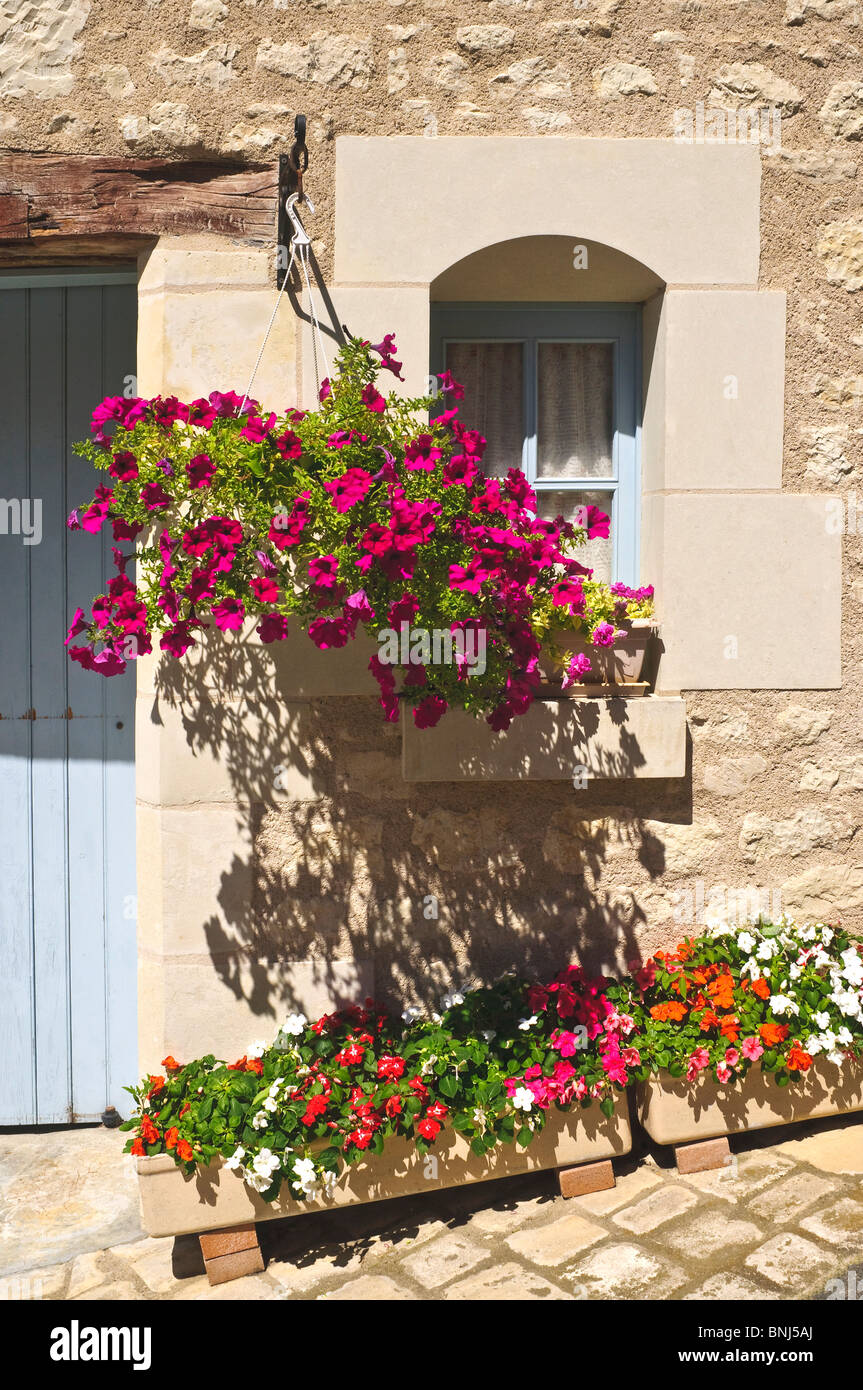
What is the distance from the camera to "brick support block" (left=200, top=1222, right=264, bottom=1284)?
301 centimetres

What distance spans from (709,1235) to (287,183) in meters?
3.18

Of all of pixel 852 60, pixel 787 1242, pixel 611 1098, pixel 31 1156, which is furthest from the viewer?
pixel 31 1156

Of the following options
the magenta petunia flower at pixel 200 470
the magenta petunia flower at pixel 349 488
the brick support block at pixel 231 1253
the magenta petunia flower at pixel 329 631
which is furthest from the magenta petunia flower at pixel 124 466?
the brick support block at pixel 231 1253

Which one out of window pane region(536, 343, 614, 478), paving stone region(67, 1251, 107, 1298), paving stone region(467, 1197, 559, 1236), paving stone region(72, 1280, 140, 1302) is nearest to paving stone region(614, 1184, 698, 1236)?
paving stone region(467, 1197, 559, 1236)

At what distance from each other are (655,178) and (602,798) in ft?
6.23

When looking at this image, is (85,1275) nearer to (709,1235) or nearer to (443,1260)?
(443,1260)

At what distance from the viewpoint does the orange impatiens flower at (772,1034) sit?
3.29m

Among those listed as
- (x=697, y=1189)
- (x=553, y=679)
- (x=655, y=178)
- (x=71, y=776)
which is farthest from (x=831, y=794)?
(x=71, y=776)

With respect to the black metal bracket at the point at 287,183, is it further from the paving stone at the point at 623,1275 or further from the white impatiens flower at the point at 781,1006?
the paving stone at the point at 623,1275

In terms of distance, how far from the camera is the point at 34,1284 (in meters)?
3.04

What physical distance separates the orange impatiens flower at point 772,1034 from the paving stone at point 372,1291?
1217 millimetres

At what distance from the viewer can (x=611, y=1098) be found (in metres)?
3.25

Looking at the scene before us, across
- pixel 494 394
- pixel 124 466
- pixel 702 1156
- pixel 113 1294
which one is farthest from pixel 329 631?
pixel 702 1156
